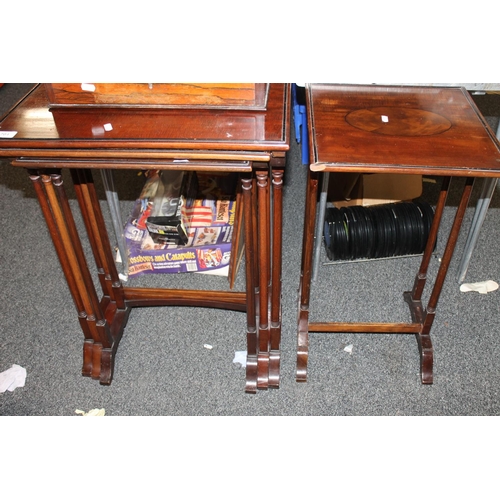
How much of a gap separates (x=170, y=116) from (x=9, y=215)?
1587 millimetres

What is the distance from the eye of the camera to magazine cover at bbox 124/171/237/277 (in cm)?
216

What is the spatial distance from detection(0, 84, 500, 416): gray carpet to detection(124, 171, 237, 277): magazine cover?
92 millimetres

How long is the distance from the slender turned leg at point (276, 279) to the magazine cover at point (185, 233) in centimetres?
51

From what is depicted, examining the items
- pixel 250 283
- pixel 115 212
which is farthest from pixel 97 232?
pixel 250 283

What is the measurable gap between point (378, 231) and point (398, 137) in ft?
2.79

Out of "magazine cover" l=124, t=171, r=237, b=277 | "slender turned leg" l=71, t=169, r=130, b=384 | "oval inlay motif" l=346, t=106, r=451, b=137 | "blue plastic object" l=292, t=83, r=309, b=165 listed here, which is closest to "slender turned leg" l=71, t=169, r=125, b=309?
"slender turned leg" l=71, t=169, r=130, b=384

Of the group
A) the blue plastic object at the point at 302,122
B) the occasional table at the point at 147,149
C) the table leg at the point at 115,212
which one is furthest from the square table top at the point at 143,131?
Answer: the blue plastic object at the point at 302,122

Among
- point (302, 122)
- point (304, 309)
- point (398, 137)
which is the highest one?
point (398, 137)

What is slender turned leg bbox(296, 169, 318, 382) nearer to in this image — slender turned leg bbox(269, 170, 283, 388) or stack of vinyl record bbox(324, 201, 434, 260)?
slender turned leg bbox(269, 170, 283, 388)

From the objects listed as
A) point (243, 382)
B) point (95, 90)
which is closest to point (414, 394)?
point (243, 382)

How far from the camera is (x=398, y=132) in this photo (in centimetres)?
140

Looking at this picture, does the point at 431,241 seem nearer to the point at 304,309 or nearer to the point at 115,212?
the point at 304,309

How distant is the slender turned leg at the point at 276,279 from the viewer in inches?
54.5

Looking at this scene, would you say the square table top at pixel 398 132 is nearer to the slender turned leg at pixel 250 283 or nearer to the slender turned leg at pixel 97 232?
the slender turned leg at pixel 250 283
